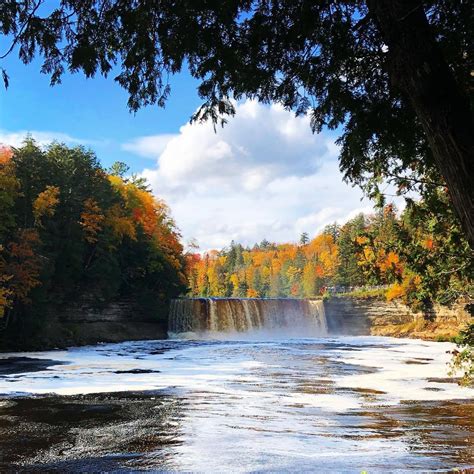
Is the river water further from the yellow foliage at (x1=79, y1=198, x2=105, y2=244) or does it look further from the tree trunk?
the yellow foliage at (x1=79, y1=198, x2=105, y2=244)

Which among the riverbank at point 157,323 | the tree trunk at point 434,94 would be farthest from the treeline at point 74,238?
the tree trunk at point 434,94

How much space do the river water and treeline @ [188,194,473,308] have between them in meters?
2.72

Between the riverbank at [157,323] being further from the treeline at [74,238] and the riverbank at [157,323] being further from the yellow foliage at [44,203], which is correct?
the yellow foliage at [44,203]

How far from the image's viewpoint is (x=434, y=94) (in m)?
3.19

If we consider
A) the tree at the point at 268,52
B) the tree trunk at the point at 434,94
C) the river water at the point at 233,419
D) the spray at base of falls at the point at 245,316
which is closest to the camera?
the tree trunk at the point at 434,94

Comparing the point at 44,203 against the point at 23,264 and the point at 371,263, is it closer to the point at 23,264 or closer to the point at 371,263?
the point at 23,264

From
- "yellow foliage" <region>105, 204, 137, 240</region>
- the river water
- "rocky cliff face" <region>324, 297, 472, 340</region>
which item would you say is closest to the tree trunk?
the river water

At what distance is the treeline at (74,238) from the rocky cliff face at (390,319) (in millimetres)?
18328

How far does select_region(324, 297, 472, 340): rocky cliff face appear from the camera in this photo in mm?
44062

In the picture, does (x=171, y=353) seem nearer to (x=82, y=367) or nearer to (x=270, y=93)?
(x=82, y=367)

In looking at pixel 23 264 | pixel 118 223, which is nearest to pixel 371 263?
pixel 23 264

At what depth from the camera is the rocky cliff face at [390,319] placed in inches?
1735

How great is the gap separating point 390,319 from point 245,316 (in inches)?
595

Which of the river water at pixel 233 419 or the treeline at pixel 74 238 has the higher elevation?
the treeline at pixel 74 238
